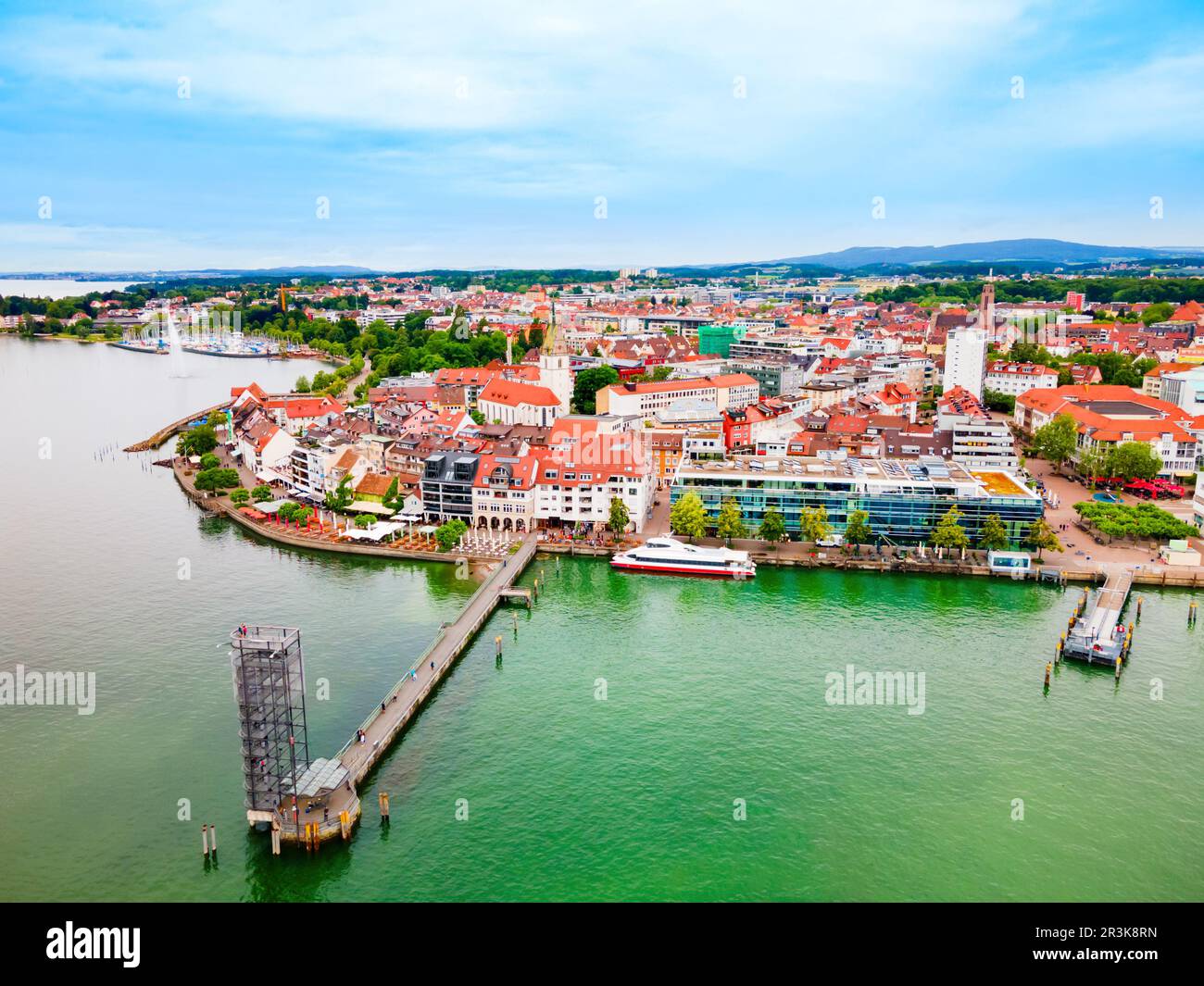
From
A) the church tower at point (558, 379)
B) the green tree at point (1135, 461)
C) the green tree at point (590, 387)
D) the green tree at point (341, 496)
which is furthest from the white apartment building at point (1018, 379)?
the green tree at point (341, 496)

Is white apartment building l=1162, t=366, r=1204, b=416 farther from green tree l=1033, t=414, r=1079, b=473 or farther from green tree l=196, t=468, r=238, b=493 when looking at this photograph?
green tree l=196, t=468, r=238, b=493

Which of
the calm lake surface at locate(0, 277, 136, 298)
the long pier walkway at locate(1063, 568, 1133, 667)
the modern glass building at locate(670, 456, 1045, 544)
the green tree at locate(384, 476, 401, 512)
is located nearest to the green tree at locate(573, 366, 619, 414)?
the green tree at locate(384, 476, 401, 512)

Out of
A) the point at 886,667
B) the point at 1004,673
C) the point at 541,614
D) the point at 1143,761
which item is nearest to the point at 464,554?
the point at 541,614

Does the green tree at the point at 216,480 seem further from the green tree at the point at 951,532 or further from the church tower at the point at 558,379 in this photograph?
the green tree at the point at 951,532

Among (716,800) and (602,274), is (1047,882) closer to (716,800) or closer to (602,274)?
(716,800)

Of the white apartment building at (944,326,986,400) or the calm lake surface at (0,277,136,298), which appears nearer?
the white apartment building at (944,326,986,400)

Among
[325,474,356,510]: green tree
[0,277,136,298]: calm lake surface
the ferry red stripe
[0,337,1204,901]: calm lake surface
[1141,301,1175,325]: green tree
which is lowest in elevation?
[0,337,1204,901]: calm lake surface
